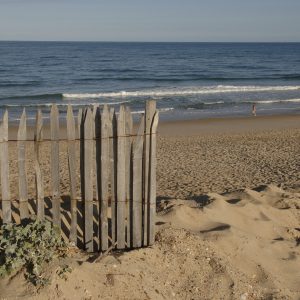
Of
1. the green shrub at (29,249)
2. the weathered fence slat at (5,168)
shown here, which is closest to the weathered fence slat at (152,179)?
the green shrub at (29,249)

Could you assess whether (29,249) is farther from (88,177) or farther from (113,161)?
(113,161)

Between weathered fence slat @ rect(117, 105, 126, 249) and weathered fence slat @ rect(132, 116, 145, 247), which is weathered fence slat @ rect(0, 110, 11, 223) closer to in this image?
weathered fence slat @ rect(117, 105, 126, 249)

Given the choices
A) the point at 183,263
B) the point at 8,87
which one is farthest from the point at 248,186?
the point at 8,87

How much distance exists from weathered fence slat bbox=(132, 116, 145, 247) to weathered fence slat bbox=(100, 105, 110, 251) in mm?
Result: 290

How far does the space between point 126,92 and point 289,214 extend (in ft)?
87.2

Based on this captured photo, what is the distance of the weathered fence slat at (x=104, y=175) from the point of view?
5277 millimetres

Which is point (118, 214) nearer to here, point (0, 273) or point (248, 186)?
point (0, 273)

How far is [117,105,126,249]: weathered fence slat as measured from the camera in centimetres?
532

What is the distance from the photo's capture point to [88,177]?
545 centimetres

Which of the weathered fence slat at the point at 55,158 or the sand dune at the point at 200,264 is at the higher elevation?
the weathered fence slat at the point at 55,158

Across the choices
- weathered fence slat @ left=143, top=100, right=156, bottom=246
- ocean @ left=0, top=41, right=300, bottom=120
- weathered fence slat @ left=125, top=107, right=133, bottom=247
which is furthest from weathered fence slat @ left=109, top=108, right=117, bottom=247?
ocean @ left=0, top=41, right=300, bottom=120

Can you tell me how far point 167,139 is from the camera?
17.6 meters

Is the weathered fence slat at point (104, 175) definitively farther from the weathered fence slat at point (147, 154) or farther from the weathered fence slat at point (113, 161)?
the weathered fence slat at point (147, 154)

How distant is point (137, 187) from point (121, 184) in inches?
7.1
